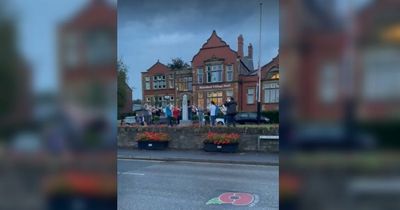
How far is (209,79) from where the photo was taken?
18.2 meters

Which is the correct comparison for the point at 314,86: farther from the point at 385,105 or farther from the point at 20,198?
the point at 20,198

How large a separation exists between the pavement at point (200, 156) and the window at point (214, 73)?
11388 mm

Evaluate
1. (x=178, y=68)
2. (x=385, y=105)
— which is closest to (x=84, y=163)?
(x=385, y=105)

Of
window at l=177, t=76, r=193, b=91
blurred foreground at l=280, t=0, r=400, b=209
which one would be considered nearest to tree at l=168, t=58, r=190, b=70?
window at l=177, t=76, r=193, b=91

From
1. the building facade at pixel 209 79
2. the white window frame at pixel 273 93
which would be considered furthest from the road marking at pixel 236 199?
the building facade at pixel 209 79

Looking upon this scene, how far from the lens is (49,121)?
93 centimetres

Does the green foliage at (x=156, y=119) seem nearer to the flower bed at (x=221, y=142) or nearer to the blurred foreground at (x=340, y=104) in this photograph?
the flower bed at (x=221, y=142)

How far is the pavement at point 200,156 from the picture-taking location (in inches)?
211

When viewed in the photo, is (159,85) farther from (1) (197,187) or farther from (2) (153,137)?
(1) (197,187)

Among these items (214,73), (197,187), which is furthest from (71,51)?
(214,73)

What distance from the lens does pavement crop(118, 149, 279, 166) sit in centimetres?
536

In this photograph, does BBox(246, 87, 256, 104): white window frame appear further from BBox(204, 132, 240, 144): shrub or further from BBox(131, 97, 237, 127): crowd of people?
BBox(204, 132, 240, 144): shrub

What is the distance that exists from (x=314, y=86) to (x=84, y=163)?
66cm

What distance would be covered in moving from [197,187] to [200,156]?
103 inches
